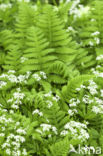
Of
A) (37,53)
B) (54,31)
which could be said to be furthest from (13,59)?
(54,31)

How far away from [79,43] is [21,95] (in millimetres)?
2712

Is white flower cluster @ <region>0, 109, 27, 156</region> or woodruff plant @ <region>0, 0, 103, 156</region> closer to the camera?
white flower cluster @ <region>0, 109, 27, 156</region>

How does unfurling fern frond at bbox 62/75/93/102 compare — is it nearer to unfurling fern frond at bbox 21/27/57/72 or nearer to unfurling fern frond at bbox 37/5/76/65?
unfurling fern frond at bbox 21/27/57/72

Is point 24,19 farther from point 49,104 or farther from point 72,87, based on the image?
point 49,104

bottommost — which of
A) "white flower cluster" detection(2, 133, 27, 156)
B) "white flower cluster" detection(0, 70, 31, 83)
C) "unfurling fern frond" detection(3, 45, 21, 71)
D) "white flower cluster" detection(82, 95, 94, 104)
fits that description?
"white flower cluster" detection(2, 133, 27, 156)

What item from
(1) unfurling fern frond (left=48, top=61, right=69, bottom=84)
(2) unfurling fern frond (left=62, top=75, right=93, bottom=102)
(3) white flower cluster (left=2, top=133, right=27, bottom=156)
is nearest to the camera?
(3) white flower cluster (left=2, top=133, right=27, bottom=156)

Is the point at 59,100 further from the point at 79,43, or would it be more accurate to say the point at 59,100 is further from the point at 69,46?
the point at 79,43

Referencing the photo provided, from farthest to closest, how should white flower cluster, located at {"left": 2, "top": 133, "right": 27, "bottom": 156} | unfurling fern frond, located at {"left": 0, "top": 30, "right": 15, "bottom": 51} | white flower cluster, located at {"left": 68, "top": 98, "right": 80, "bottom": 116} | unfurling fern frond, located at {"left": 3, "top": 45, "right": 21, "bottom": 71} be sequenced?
unfurling fern frond, located at {"left": 0, "top": 30, "right": 15, "bottom": 51}, unfurling fern frond, located at {"left": 3, "top": 45, "right": 21, "bottom": 71}, white flower cluster, located at {"left": 68, "top": 98, "right": 80, "bottom": 116}, white flower cluster, located at {"left": 2, "top": 133, "right": 27, "bottom": 156}

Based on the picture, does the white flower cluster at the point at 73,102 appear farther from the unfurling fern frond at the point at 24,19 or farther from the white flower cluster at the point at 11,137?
the unfurling fern frond at the point at 24,19

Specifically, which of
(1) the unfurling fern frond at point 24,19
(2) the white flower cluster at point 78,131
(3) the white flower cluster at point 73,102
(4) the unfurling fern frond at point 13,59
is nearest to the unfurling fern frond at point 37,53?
(4) the unfurling fern frond at point 13,59

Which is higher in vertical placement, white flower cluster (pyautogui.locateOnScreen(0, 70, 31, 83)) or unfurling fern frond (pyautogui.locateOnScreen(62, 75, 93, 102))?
white flower cluster (pyautogui.locateOnScreen(0, 70, 31, 83))

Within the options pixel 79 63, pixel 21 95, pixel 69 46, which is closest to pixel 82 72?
pixel 79 63

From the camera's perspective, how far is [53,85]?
517cm

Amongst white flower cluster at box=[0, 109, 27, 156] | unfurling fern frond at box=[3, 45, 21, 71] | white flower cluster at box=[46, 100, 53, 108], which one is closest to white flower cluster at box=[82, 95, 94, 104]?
white flower cluster at box=[46, 100, 53, 108]
